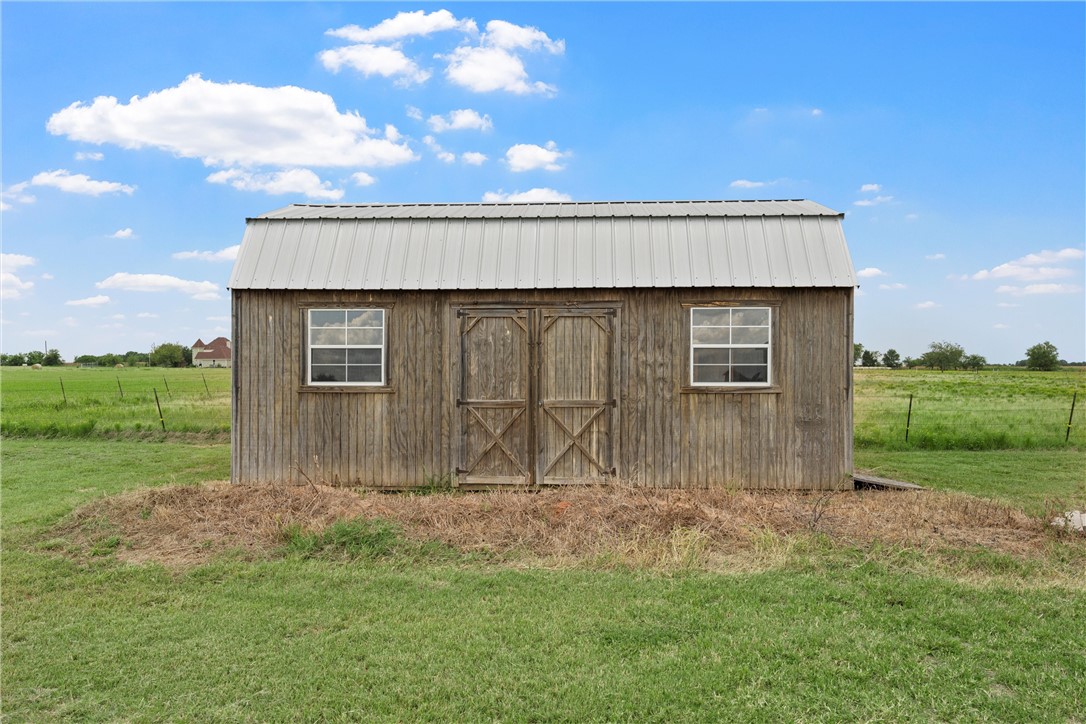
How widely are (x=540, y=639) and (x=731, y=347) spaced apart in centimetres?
674

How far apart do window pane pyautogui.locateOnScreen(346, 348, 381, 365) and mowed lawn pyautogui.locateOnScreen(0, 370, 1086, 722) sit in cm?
429

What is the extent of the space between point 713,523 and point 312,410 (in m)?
6.46

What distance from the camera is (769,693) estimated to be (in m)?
4.07

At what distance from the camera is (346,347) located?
10.6m

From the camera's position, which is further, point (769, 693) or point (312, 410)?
point (312, 410)

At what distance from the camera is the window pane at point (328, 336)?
A: 10.7 metres

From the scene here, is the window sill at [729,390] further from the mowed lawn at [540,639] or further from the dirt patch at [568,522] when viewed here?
the mowed lawn at [540,639]

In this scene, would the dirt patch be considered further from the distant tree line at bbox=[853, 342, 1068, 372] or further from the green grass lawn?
the distant tree line at bbox=[853, 342, 1068, 372]

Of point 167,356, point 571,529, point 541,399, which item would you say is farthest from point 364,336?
point 167,356

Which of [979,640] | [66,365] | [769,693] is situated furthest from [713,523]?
[66,365]

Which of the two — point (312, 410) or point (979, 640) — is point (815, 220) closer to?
point (979, 640)

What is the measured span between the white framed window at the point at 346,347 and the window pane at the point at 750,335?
547 centimetres

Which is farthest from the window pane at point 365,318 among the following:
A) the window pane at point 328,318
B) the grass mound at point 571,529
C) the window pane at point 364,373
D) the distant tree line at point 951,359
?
the distant tree line at point 951,359

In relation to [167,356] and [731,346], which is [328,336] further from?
[167,356]
